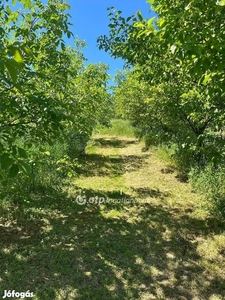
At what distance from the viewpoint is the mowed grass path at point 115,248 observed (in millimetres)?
2871

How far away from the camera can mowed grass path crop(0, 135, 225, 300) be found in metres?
2.87

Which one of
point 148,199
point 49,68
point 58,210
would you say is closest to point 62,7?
point 49,68

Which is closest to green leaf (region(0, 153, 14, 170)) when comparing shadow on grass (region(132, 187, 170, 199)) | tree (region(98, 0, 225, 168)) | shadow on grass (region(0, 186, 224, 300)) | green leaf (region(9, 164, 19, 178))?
green leaf (region(9, 164, 19, 178))

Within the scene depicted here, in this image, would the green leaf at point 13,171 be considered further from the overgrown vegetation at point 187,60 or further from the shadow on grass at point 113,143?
the shadow on grass at point 113,143

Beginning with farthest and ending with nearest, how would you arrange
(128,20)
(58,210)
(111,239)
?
(58,210) → (111,239) → (128,20)

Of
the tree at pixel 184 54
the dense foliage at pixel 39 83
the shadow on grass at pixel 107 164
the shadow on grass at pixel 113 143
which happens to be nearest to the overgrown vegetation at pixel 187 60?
the tree at pixel 184 54

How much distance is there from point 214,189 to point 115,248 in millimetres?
2274

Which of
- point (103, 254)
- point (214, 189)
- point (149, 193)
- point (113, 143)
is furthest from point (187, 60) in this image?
point (113, 143)

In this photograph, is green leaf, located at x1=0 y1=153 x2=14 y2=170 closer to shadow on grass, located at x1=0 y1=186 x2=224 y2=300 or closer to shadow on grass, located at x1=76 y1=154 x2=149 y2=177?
shadow on grass, located at x1=0 y1=186 x2=224 y2=300

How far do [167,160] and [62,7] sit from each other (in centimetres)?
611

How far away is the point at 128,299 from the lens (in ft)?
8.80

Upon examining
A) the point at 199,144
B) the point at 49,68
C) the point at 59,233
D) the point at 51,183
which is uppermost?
the point at 49,68

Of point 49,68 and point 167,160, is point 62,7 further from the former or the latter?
point 167,160

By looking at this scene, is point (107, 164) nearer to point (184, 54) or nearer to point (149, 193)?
point (149, 193)
